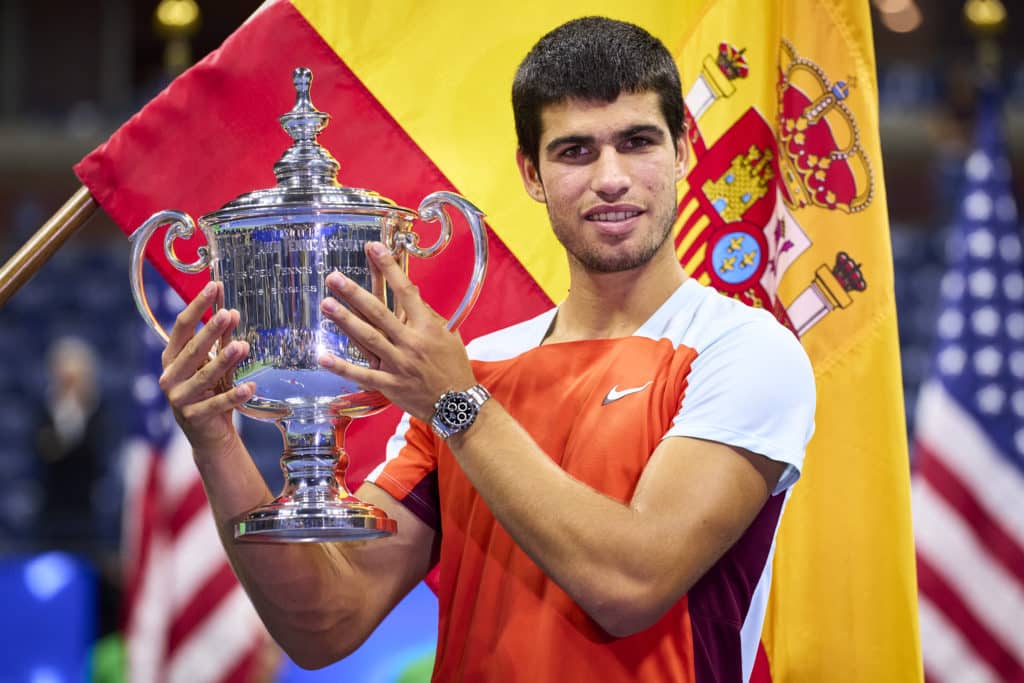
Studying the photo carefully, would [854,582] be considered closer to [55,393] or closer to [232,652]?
[232,652]

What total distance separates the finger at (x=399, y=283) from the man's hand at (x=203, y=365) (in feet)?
0.55

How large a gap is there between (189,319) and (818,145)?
1062 mm

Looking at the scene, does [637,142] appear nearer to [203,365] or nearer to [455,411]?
[455,411]

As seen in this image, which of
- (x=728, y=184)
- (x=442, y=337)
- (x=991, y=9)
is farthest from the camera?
(x=991, y=9)

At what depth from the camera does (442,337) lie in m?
1.47

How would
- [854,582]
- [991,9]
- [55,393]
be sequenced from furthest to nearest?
1. [55,393]
2. [991,9]
3. [854,582]

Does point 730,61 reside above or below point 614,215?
above

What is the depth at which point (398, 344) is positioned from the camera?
1.45 m

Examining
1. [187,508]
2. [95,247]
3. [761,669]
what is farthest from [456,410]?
[95,247]

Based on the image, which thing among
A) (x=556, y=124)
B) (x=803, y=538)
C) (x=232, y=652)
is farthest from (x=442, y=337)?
(x=232, y=652)

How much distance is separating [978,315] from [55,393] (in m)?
4.75

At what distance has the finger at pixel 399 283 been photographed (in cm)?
147

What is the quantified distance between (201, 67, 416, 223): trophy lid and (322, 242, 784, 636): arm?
0.08 m

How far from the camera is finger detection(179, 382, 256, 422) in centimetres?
147
